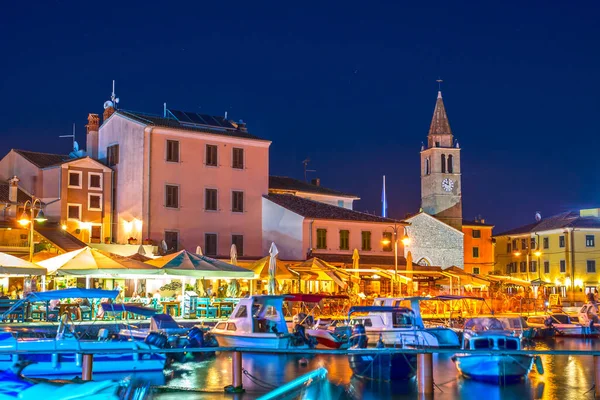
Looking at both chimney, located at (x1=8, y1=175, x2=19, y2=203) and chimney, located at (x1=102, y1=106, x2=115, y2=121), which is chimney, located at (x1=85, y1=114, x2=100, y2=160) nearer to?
chimney, located at (x1=102, y1=106, x2=115, y2=121)

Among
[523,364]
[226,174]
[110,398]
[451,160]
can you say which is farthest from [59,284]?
[451,160]

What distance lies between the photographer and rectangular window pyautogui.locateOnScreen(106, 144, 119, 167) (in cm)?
5247

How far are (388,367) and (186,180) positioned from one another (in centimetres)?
3206

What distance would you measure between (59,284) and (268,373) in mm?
22861

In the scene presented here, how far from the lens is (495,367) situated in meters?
21.2

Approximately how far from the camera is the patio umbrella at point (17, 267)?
3125 cm

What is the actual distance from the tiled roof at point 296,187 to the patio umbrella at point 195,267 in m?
25.9

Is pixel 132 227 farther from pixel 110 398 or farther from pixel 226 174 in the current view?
pixel 110 398

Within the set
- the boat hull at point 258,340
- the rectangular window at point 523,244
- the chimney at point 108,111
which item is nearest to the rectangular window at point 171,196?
the chimney at point 108,111

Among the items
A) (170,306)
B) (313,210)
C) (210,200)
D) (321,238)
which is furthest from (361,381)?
(313,210)

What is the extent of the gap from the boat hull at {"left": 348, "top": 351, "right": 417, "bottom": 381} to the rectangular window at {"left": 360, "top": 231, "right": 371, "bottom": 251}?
112 ft

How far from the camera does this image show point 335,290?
172 ft

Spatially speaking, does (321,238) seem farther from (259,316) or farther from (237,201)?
(259,316)

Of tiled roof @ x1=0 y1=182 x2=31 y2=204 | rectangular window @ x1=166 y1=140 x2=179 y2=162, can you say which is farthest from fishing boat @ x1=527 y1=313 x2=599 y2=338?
tiled roof @ x1=0 y1=182 x2=31 y2=204
